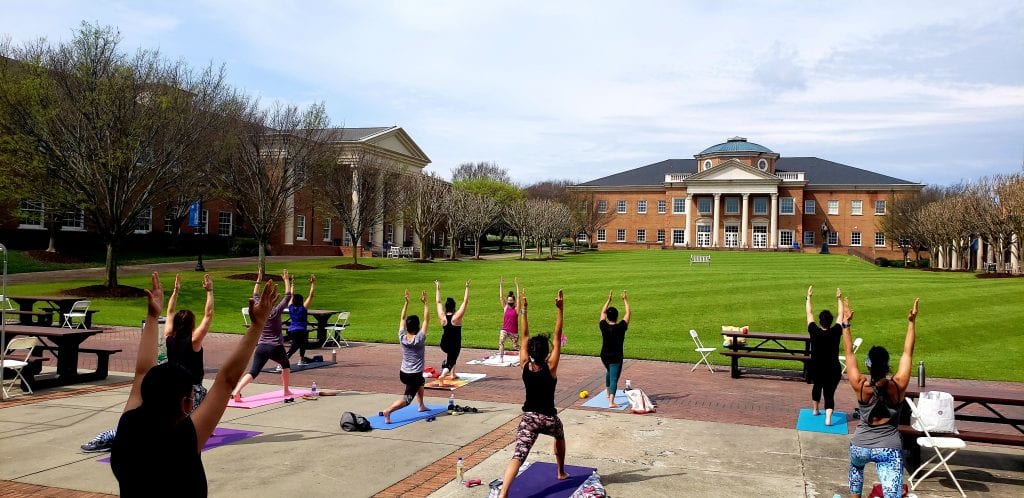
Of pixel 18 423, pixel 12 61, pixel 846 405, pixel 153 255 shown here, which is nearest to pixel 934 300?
pixel 846 405

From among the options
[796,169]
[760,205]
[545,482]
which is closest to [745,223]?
[760,205]

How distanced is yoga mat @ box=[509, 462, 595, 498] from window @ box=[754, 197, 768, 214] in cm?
9411

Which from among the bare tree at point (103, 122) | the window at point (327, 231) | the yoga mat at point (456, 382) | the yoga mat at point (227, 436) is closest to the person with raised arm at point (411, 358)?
the yoga mat at point (227, 436)

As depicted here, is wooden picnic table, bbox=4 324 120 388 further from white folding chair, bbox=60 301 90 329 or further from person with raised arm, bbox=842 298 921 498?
person with raised arm, bbox=842 298 921 498

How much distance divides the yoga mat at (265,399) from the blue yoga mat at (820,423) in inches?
335

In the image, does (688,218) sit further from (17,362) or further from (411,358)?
(17,362)

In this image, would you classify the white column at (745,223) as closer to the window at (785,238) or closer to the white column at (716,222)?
the white column at (716,222)

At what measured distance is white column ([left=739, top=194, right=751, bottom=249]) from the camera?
306ft

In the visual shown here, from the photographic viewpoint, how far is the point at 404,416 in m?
11.1

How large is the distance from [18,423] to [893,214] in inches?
3105

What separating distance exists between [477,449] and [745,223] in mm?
90305

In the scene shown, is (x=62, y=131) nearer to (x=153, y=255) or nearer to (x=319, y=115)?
(x=319, y=115)

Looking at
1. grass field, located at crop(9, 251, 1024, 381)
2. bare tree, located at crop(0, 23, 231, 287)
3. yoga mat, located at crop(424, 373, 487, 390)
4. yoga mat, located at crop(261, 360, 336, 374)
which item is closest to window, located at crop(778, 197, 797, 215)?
grass field, located at crop(9, 251, 1024, 381)

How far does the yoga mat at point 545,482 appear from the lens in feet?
24.0
